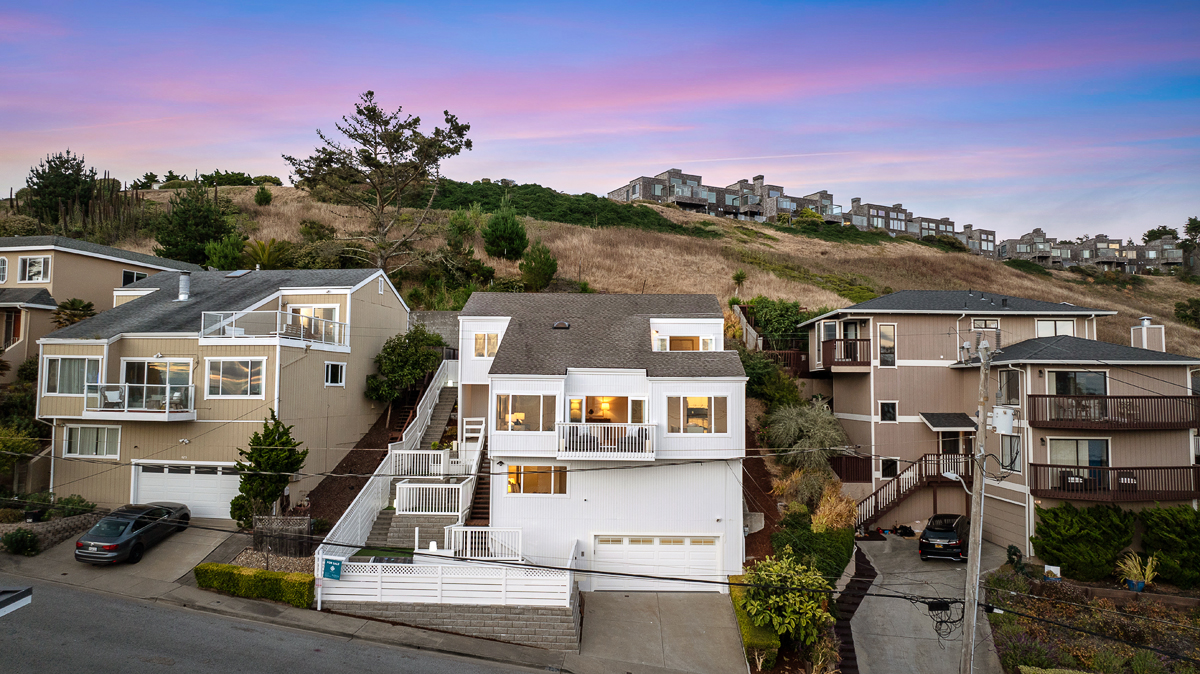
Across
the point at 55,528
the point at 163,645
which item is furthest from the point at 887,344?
the point at 55,528

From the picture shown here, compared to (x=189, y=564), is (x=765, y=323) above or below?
above

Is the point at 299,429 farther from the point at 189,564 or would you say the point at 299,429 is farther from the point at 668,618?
the point at 668,618

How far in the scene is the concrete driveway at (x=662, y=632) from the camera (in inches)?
633

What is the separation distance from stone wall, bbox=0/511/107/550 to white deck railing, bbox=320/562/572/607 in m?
9.45

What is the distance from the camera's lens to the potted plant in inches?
737

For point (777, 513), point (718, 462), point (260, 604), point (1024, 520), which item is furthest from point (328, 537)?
point (1024, 520)

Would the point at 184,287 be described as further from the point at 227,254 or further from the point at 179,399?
the point at 227,254

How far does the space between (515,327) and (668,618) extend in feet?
37.9

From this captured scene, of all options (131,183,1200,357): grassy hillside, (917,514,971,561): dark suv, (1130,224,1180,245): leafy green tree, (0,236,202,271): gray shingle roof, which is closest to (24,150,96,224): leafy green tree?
(131,183,1200,357): grassy hillside

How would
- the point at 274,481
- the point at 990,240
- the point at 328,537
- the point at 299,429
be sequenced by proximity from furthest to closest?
the point at 990,240
the point at 299,429
the point at 274,481
the point at 328,537

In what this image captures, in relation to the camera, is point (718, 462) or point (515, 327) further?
point (515, 327)

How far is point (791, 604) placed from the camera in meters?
16.3

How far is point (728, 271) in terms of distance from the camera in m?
52.2

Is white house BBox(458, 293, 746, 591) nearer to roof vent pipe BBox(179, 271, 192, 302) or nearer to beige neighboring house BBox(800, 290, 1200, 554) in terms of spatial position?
beige neighboring house BBox(800, 290, 1200, 554)
